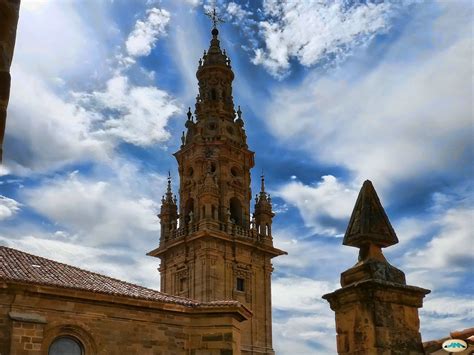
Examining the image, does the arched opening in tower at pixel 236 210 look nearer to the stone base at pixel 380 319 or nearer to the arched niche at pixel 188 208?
the arched niche at pixel 188 208

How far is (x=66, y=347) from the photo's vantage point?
51.0 ft

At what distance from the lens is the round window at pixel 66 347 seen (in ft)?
50.5

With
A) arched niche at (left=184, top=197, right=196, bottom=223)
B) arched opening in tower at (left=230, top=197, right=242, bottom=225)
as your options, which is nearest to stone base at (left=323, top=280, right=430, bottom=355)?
arched opening in tower at (left=230, top=197, right=242, bottom=225)

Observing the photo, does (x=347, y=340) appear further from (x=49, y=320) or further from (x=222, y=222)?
(x=222, y=222)

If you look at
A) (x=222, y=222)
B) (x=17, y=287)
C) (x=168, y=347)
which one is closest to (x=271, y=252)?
(x=222, y=222)

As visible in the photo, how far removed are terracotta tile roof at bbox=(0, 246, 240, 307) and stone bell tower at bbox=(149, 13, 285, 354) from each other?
17.5 metres

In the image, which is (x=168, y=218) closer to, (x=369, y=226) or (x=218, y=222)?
(x=218, y=222)

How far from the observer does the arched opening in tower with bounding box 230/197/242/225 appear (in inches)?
1586

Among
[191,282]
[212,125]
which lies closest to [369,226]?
[191,282]

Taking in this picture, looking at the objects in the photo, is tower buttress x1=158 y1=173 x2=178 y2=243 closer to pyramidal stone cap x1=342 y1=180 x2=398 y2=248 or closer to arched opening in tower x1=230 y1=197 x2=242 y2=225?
arched opening in tower x1=230 y1=197 x2=242 y2=225

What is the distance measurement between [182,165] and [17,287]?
2789 cm

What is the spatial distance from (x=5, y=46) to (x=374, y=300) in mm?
4199

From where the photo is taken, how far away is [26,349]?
47.9ft

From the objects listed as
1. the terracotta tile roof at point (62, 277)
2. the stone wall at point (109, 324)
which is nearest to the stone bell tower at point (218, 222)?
the terracotta tile roof at point (62, 277)
